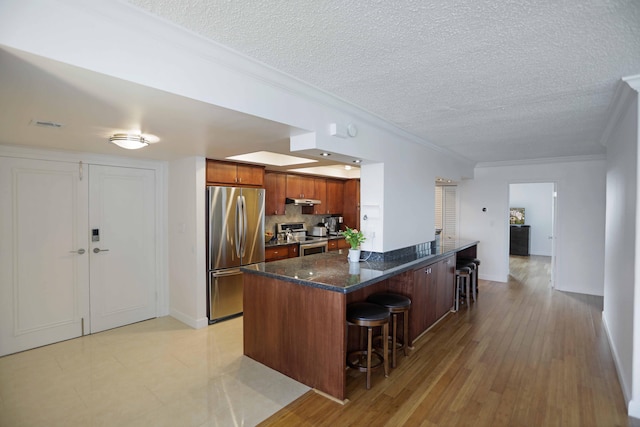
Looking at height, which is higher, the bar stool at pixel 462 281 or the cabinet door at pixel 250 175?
the cabinet door at pixel 250 175

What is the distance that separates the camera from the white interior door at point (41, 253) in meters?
3.32

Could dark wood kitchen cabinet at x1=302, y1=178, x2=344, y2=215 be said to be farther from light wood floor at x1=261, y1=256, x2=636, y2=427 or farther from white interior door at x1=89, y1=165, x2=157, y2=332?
light wood floor at x1=261, y1=256, x2=636, y2=427

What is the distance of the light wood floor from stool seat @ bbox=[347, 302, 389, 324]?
0.59 metres

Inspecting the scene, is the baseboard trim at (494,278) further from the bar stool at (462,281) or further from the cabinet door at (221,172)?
the cabinet door at (221,172)

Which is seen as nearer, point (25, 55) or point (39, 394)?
point (25, 55)

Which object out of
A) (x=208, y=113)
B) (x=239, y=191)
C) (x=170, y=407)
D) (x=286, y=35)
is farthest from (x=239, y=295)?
(x=286, y=35)

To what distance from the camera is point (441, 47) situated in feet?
5.90

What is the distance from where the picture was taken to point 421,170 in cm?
435

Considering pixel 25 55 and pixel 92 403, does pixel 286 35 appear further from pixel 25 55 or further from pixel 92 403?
pixel 92 403

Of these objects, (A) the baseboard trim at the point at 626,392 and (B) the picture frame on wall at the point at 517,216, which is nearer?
(A) the baseboard trim at the point at 626,392

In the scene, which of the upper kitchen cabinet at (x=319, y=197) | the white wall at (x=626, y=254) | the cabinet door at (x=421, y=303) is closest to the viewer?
the white wall at (x=626, y=254)

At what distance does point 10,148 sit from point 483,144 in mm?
5728

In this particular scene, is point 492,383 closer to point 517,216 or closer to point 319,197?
point 319,197

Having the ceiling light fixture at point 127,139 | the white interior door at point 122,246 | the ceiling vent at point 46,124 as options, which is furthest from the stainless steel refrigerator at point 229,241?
the ceiling vent at point 46,124
